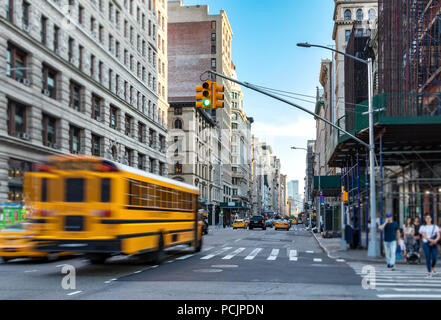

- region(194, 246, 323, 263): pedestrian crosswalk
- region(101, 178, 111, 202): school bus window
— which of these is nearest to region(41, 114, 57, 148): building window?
region(194, 246, 323, 263): pedestrian crosswalk

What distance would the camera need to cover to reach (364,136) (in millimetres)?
24703

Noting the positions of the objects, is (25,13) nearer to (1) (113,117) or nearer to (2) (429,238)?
(1) (113,117)

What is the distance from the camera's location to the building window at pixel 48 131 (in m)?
39.2

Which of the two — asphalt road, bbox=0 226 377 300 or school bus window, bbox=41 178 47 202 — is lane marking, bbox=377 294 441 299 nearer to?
asphalt road, bbox=0 226 377 300

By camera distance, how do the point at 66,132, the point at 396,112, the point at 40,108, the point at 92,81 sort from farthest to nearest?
the point at 92,81
the point at 66,132
the point at 40,108
the point at 396,112

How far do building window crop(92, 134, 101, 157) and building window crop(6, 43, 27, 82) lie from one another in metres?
12.5

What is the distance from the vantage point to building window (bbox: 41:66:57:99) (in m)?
39.3

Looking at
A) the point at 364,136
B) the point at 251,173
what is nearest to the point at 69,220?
the point at 364,136

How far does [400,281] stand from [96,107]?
128 feet

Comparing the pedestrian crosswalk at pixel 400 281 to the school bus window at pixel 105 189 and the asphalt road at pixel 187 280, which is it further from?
the school bus window at pixel 105 189

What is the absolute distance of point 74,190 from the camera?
14.9 m

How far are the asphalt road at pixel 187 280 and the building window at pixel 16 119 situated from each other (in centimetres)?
1692
